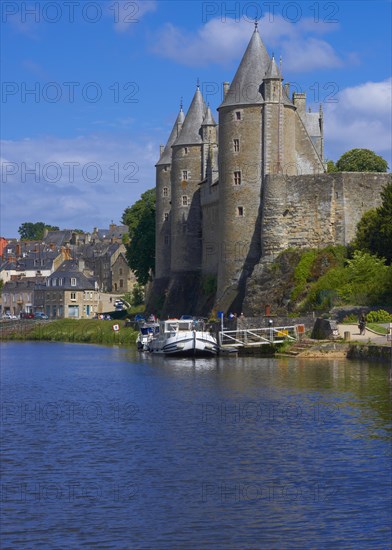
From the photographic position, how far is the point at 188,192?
222 ft

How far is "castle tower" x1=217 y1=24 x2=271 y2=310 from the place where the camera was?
181 ft

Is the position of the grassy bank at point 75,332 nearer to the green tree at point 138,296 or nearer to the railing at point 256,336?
the green tree at point 138,296

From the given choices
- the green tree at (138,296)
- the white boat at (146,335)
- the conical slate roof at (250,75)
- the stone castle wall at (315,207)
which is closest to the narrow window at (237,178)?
the stone castle wall at (315,207)

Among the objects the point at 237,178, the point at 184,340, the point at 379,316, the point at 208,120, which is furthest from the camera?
the point at 208,120

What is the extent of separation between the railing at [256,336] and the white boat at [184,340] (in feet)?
2.04

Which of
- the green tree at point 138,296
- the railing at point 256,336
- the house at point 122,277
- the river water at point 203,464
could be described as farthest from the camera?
the house at point 122,277

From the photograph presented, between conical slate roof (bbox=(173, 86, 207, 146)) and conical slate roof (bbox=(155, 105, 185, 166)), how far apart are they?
2733mm

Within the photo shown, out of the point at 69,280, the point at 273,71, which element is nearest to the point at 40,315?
the point at 69,280

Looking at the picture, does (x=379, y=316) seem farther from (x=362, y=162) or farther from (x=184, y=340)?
(x=362, y=162)

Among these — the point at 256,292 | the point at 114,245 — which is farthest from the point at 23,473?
the point at 114,245

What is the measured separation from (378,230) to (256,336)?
7.83 meters

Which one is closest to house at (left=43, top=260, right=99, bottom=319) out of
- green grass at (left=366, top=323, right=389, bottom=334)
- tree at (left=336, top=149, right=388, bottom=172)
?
tree at (left=336, top=149, right=388, bottom=172)

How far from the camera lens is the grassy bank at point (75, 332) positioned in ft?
225

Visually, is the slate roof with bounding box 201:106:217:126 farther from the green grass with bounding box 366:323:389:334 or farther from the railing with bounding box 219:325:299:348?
the green grass with bounding box 366:323:389:334
